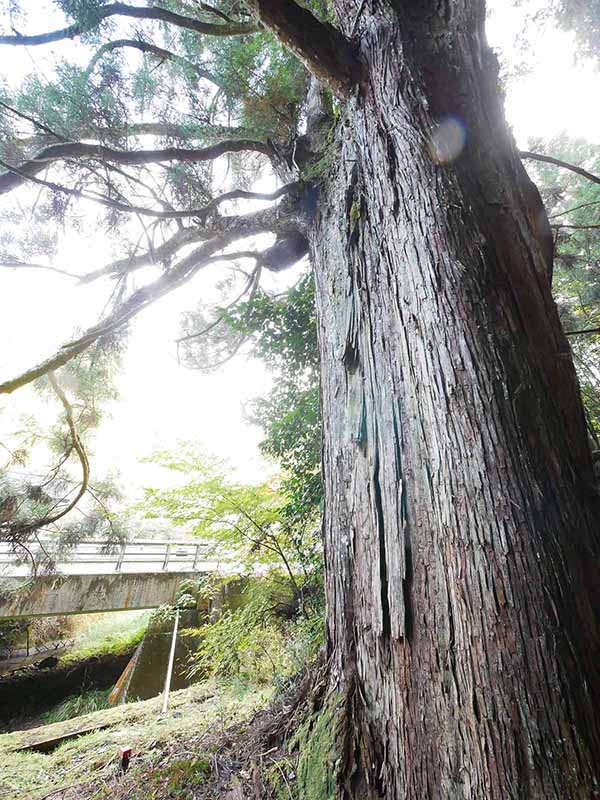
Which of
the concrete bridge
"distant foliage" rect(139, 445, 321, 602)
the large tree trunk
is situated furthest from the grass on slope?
the large tree trunk

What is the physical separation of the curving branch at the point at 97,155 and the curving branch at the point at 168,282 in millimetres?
580

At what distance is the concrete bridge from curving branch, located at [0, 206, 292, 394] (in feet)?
9.69

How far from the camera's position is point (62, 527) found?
4.95 m

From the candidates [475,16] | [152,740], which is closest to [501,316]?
[475,16]

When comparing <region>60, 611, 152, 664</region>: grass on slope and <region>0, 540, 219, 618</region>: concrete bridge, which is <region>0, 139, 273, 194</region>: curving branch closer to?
<region>0, 540, 219, 618</region>: concrete bridge

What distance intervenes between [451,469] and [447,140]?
4.82 feet

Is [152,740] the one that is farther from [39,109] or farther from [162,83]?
[162,83]

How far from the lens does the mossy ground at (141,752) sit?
1.71 meters

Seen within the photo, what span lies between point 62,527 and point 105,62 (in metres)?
5.30

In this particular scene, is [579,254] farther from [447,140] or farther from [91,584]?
[91,584]

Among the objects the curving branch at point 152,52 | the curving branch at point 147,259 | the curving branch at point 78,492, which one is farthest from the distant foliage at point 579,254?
the curving branch at point 78,492

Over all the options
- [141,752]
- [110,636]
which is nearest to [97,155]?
[141,752]

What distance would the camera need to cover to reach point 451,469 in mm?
1088

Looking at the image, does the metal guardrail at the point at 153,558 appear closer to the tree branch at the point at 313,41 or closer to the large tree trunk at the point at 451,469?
the large tree trunk at the point at 451,469
